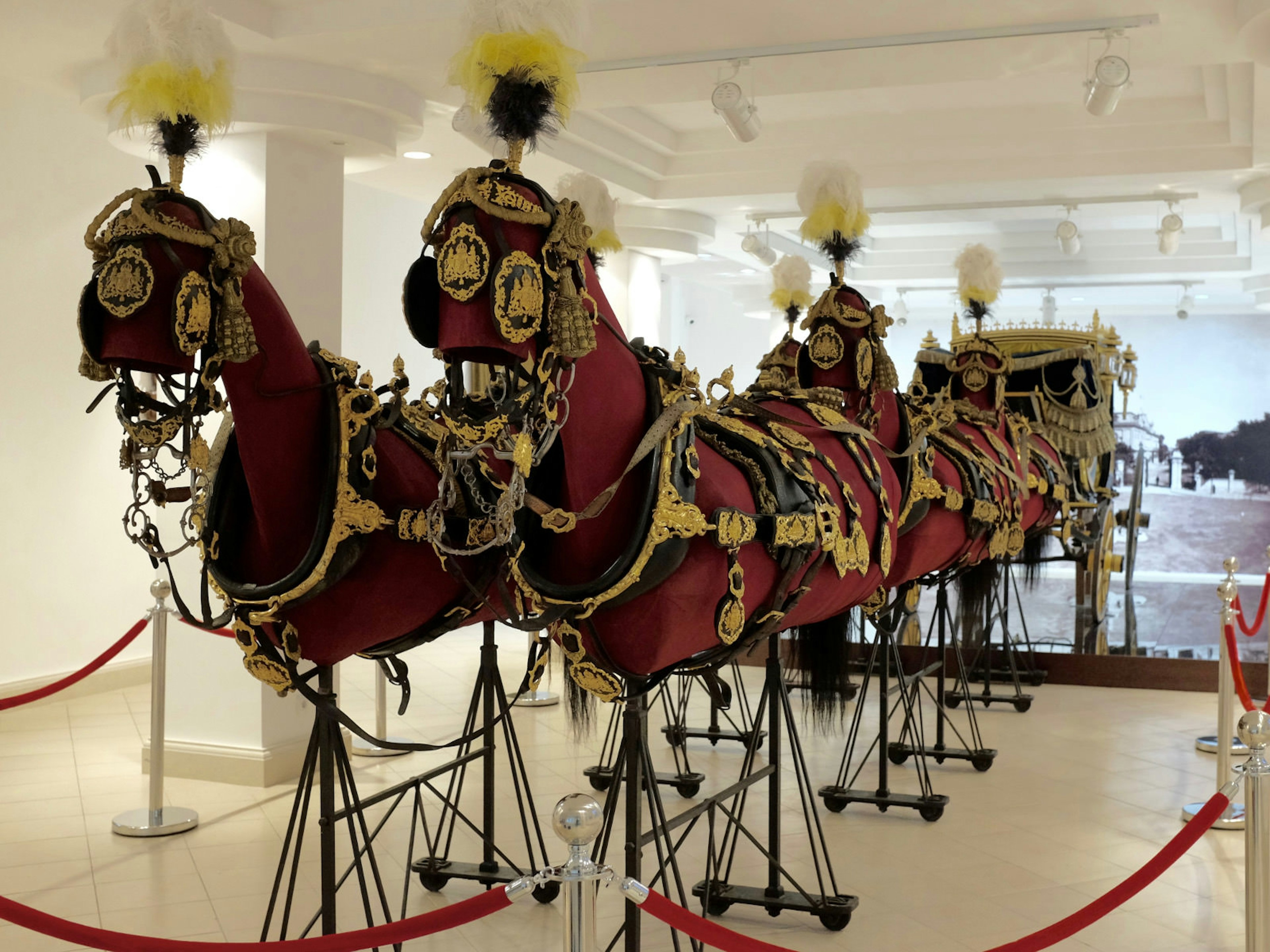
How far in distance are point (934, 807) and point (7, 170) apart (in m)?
6.49

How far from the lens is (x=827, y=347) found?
472 centimetres

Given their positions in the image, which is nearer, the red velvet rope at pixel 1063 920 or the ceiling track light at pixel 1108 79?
the red velvet rope at pixel 1063 920

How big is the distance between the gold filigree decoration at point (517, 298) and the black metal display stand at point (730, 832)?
3.49 ft

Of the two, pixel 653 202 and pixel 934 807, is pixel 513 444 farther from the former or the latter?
pixel 653 202

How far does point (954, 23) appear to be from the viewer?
519cm

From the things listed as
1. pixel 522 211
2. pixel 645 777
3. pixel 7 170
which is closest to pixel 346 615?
pixel 645 777

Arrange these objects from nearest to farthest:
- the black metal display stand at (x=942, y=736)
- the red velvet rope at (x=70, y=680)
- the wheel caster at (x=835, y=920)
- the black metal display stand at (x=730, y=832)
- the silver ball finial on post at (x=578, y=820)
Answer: the silver ball finial on post at (x=578, y=820), the black metal display stand at (x=730, y=832), the wheel caster at (x=835, y=920), the red velvet rope at (x=70, y=680), the black metal display stand at (x=942, y=736)

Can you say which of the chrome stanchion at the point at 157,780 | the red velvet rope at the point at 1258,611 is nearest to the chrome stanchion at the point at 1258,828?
the red velvet rope at the point at 1258,611

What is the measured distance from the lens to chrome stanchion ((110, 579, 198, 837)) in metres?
5.05

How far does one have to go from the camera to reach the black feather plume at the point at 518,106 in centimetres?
242

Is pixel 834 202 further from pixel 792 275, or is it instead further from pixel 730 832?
pixel 730 832

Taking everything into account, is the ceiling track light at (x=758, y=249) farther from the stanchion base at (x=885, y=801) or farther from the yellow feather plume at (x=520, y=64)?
the yellow feather plume at (x=520, y=64)

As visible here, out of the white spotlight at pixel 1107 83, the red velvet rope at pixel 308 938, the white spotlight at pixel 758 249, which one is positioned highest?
the white spotlight at pixel 758 249

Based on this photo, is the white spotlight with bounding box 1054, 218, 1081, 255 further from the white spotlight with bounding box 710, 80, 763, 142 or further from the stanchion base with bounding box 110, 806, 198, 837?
the stanchion base with bounding box 110, 806, 198, 837
